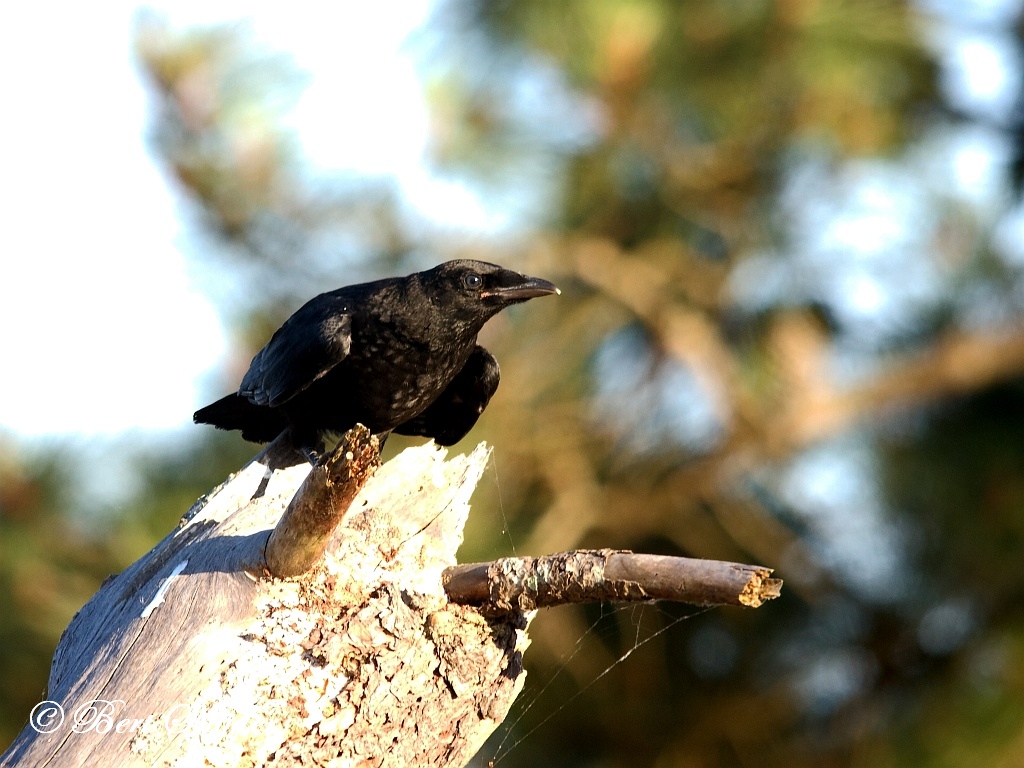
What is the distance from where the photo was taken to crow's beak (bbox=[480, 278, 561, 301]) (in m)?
4.79

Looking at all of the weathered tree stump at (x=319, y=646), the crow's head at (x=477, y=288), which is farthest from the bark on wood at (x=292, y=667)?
the crow's head at (x=477, y=288)

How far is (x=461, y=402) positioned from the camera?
5.21 meters

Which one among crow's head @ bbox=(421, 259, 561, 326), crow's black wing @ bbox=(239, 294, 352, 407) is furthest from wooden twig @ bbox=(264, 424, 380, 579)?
crow's head @ bbox=(421, 259, 561, 326)

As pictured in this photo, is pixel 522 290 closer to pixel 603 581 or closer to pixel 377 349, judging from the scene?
pixel 377 349

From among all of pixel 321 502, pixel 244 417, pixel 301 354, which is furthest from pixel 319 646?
pixel 244 417

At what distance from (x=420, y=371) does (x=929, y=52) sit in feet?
22.1

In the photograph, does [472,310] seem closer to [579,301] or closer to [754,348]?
[579,301]

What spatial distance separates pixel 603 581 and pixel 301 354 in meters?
2.02

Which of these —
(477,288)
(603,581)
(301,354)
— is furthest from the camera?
(477,288)

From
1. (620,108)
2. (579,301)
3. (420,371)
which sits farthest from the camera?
(579,301)

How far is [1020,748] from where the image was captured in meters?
8.74

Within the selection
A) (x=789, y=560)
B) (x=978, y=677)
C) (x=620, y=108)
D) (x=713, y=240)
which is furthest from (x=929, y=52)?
(x=978, y=677)

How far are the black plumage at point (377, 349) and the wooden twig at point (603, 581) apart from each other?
1.42m

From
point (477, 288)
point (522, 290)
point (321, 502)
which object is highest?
point (321, 502)
